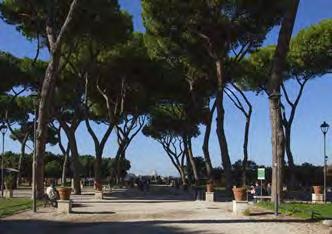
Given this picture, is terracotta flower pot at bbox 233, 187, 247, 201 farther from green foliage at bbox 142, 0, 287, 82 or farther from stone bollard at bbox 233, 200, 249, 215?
green foliage at bbox 142, 0, 287, 82

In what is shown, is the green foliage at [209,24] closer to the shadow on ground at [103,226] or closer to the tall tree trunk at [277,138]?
the tall tree trunk at [277,138]

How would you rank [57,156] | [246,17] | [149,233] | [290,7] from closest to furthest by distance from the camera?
[149,233] < [290,7] < [246,17] < [57,156]

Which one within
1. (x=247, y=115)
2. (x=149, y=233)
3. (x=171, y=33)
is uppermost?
(x=171, y=33)

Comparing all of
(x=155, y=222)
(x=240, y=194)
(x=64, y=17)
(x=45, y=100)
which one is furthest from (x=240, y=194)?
(x=64, y=17)

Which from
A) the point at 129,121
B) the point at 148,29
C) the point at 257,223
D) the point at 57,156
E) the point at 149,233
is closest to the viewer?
the point at 149,233

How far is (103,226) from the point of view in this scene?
1745 centimetres

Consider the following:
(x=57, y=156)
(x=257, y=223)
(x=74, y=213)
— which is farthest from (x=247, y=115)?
(x=57, y=156)

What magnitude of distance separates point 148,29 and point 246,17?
609 cm

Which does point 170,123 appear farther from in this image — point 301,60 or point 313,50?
point 313,50

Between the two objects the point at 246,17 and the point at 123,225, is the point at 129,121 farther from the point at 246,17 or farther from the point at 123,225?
the point at 123,225

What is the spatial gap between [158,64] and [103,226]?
976 inches

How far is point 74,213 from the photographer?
21.4m

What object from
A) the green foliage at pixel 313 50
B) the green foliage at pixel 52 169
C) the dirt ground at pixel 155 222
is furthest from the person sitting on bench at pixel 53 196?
the green foliage at pixel 52 169

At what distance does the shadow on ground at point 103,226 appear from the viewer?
638 inches
